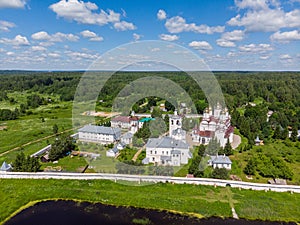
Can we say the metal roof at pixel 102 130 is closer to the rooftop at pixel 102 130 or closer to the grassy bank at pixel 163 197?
the rooftop at pixel 102 130

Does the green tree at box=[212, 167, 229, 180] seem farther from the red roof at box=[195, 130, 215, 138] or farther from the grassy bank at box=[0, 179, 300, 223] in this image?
the red roof at box=[195, 130, 215, 138]

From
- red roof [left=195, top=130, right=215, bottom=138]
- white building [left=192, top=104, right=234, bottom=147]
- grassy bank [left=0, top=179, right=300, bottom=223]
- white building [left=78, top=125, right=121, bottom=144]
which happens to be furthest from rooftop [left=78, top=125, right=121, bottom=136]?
grassy bank [left=0, top=179, right=300, bottom=223]

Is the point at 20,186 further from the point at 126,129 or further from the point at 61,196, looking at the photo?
the point at 126,129

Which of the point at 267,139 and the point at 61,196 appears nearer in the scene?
the point at 61,196

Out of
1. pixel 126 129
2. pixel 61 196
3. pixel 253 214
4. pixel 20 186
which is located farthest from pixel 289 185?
pixel 126 129

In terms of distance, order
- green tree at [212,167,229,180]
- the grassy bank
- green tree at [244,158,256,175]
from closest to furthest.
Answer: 1. the grassy bank
2. green tree at [212,167,229,180]
3. green tree at [244,158,256,175]

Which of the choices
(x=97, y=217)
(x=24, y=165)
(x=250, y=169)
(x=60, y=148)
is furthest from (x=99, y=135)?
(x=250, y=169)
